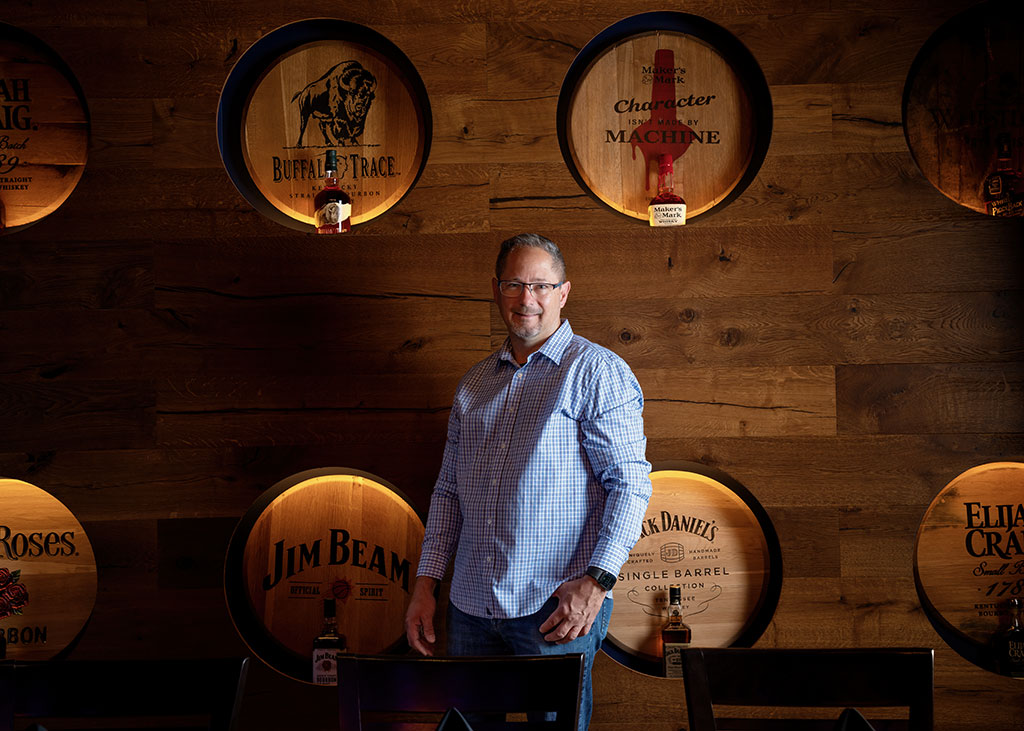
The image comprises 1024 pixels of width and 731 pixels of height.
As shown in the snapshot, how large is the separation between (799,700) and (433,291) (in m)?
1.55

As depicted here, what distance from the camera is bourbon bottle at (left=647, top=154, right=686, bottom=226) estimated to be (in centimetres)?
228

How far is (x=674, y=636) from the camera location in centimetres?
229

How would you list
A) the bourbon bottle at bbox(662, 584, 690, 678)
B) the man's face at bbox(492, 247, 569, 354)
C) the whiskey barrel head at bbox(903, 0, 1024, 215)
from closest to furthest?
the man's face at bbox(492, 247, 569, 354)
the bourbon bottle at bbox(662, 584, 690, 678)
the whiskey barrel head at bbox(903, 0, 1024, 215)

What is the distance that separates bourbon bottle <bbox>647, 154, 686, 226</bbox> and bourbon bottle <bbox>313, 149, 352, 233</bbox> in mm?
966

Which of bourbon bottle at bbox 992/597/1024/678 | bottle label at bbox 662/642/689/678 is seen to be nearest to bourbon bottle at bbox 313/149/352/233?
bottle label at bbox 662/642/689/678

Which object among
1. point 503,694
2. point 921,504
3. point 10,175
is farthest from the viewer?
point 10,175

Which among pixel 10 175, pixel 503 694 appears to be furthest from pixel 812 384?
pixel 10 175

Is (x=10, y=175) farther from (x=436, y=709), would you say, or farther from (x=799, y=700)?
(x=799, y=700)

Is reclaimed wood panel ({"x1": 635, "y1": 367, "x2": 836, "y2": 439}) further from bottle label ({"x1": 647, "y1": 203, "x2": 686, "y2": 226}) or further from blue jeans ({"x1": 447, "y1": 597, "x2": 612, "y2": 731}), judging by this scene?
blue jeans ({"x1": 447, "y1": 597, "x2": 612, "y2": 731})

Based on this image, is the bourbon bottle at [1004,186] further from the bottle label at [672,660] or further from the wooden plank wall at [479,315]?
the bottle label at [672,660]

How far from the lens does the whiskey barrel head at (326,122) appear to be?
7.93 ft

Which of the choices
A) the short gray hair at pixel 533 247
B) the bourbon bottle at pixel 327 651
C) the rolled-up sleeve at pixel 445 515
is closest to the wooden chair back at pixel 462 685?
the rolled-up sleeve at pixel 445 515

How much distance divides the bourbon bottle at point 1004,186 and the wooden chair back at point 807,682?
5.46 ft

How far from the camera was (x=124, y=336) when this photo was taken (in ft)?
7.83
